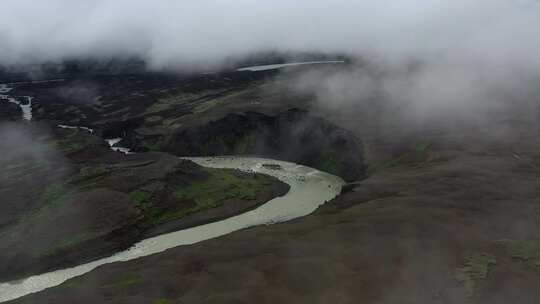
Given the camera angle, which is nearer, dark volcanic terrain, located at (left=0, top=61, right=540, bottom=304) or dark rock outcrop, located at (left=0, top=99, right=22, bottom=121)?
→ dark volcanic terrain, located at (left=0, top=61, right=540, bottom=304)

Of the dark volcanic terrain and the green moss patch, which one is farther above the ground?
the dark volcanic terrain

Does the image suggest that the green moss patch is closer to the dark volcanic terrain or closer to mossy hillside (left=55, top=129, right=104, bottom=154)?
the dark volcanic terrain

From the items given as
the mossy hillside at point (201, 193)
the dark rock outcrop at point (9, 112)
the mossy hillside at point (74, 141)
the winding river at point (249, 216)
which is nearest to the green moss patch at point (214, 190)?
the mossy hillside at point (201, 193)

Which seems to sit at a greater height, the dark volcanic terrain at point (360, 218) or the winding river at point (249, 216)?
the dark volcanic terrain at point (360, 218)

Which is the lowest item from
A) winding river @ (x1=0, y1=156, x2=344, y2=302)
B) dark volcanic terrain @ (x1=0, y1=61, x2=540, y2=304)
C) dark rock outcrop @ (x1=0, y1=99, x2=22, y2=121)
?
winding river @ (x1=0, y1=156, x2=344, y2=302)

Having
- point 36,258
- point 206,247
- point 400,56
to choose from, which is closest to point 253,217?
point 206,247

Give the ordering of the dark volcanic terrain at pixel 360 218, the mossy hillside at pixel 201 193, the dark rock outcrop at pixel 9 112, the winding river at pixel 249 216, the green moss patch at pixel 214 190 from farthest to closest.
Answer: the dark rock outcrop at pixel 9 112, the green moss patch at pixel 214 190, the mossy hillside at pixel 201 193, the winding river at pixel 249 216, the dark volcanic terrain at pixel 360 218

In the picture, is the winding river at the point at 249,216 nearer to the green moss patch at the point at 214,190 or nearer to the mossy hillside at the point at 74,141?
the green moss patch at the point at 214,190

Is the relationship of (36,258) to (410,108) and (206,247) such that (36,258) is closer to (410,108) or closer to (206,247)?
(206,247)

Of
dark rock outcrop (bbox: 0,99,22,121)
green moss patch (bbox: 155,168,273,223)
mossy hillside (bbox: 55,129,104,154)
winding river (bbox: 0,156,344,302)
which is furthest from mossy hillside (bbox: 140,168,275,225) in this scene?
dark rock outcrop (bbox: 0,99,22,121)
